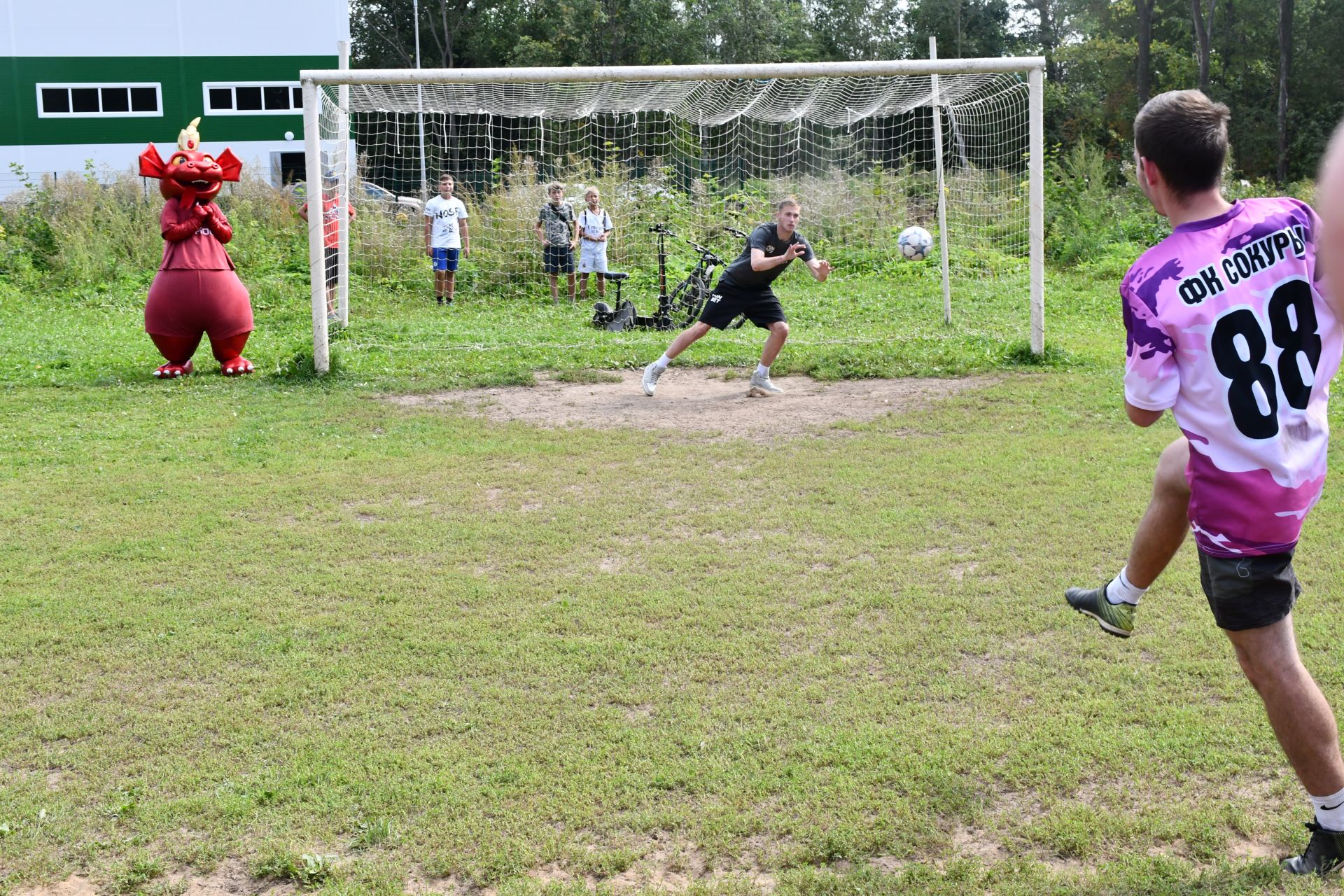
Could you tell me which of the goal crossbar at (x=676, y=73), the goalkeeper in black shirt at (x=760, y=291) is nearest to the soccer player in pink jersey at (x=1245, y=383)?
the goalkeeper in black shirt at (x=760, y=291)

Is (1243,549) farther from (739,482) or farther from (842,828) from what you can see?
(739,482)

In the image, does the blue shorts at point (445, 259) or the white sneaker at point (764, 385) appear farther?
the blue shorts at point (445, 259)

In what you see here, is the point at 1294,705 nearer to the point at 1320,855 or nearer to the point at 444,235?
the point at 1320,855

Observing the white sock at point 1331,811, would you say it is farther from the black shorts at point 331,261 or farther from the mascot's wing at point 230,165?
the black shorts at point 331,261

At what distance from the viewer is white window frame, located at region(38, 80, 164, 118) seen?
32438 millimetres

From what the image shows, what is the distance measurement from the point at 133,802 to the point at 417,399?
670cm

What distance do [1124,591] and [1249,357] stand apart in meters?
1.09

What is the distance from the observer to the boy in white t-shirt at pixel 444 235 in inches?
582

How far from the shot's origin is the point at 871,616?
5.07m

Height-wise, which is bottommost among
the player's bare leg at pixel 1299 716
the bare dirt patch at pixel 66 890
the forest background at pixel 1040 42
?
the bare dirt patch at pixel 66 890

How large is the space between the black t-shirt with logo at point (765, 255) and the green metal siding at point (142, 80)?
2607 cm

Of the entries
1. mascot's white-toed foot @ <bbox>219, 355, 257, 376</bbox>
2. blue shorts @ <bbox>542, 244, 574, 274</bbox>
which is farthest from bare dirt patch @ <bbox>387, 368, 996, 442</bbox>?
blue shorts @ <bbox>542, 244, 574, 274</bbox>

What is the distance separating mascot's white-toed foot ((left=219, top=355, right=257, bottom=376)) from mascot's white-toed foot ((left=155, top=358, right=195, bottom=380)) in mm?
296

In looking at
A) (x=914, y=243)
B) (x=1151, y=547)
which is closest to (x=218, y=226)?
(x=914, y=243)
